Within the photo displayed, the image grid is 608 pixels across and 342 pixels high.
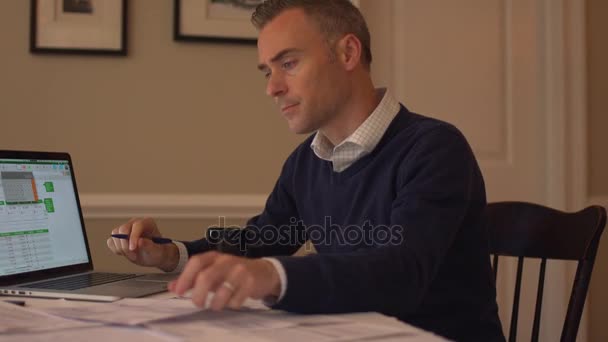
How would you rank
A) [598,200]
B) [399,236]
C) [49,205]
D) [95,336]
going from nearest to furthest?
[95,336], [399,236], [49,205], [598,200]

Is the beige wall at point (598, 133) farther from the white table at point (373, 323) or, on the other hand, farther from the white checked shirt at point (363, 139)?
the white table at point (373, 323)

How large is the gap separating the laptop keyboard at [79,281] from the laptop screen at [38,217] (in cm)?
6

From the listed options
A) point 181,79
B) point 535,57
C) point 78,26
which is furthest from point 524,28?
point 78,26

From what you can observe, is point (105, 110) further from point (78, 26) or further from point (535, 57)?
point (535, 57)

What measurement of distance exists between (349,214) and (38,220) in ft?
2.07

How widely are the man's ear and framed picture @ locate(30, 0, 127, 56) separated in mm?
1069

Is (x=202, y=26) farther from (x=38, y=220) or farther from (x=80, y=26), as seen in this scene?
(x=38, y=220)

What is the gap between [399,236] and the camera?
3.22 ft

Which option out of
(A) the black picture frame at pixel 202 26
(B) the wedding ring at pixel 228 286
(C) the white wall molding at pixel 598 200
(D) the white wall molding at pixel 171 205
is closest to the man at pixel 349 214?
(B) the wedding ring at pixel 228 286

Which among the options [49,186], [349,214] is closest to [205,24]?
[49,186]

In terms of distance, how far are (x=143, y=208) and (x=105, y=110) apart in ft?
1.22

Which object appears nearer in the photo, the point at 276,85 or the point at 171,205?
the point at 276,85

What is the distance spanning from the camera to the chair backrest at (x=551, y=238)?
1.24m

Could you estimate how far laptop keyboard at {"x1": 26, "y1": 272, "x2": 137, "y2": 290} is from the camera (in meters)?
1.10
